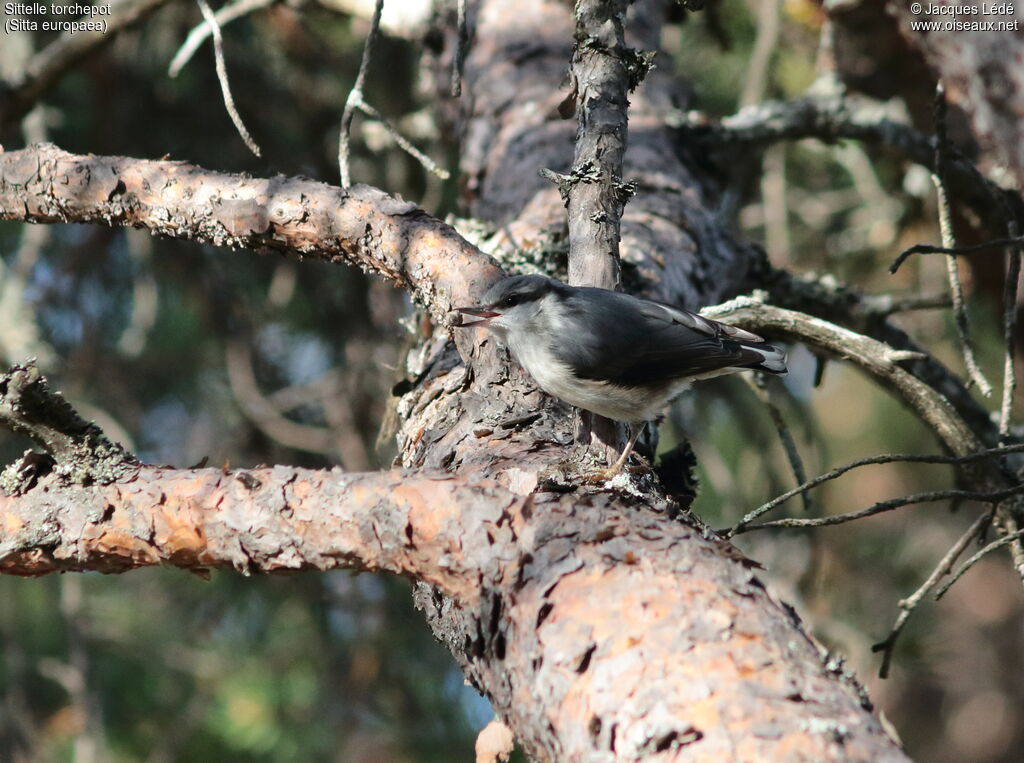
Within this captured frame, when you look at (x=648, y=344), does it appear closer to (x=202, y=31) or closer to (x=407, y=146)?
(x=407, y=146)

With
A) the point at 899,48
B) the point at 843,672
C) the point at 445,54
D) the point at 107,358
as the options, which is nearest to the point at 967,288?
the point at 899,48

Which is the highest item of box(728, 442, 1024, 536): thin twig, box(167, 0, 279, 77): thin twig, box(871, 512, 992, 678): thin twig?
box(167, 0, 279, 77): thin twig

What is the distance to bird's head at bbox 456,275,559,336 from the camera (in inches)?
68.2

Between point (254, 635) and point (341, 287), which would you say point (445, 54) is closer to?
point (341, 287)

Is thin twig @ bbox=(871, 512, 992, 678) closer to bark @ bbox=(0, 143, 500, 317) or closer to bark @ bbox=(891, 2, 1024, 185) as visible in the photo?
bark @ bbox=(891, 2, 1024, 185)

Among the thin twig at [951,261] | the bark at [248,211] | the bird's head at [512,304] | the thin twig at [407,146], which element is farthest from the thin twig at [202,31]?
the thin twig at [951,261]

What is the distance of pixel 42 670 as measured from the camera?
10.7ft

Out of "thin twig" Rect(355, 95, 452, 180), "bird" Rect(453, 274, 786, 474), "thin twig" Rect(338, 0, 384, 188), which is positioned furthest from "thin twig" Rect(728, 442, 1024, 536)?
"thin twig" Rect(338, 0, 384, 188)

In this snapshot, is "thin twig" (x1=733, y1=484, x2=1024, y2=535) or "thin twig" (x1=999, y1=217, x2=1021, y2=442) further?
"thin twig" (x1=999, y1=217, x2=1021, y2=442)

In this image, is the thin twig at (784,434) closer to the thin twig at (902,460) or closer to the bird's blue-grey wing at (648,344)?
the bird's blue-grey wing at (648,344)

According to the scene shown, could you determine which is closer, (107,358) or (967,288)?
(967,288)

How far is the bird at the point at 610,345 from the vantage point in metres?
1.80

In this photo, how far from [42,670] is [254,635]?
3.12 feet

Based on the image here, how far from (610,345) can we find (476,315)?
47 cm
